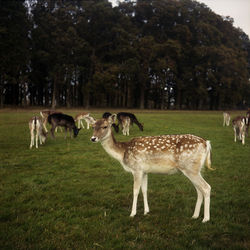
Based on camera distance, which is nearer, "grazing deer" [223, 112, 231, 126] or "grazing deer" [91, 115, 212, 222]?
"grazing deer" [91, 115, 212, 222]

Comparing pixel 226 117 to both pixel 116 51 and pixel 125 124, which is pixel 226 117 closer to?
pixel 125 124

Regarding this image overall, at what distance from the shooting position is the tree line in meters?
42.1

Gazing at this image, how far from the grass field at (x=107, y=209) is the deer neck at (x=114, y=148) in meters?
1.15

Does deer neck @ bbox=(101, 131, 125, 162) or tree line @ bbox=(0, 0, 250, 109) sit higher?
tree line @ bbox=(0, 0, 250, 109)

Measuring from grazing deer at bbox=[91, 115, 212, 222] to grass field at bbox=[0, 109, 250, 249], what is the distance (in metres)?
0.45

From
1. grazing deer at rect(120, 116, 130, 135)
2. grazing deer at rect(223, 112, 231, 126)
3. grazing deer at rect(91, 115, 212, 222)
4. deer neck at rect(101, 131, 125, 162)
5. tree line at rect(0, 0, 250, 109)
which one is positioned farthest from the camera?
tree line at rect(0, 0, 250, 109)

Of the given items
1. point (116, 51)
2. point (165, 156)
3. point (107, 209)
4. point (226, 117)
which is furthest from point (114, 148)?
point (116, 51)

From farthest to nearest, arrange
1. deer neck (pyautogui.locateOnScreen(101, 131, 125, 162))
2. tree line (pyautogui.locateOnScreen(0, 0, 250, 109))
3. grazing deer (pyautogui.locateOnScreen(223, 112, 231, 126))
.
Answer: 1. tree line (pyautogui.locateOnScreen(0, 0, 250, 109))
2. grazing deer (pyautogui.locateOnScreen(223, 112, 231, 126))
3. deer neck (pyautogui.locateOnScreen(101, 131, 125, 162))

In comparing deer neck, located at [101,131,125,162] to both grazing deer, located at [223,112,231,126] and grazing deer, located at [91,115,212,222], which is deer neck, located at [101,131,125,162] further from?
grazing deer, located at [223,112,231,126]

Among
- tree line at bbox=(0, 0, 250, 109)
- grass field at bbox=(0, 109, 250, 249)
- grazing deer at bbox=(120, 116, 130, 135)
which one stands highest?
tree line at bbox=(0, 0, 250, 109)

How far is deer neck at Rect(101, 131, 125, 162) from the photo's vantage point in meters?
5.32

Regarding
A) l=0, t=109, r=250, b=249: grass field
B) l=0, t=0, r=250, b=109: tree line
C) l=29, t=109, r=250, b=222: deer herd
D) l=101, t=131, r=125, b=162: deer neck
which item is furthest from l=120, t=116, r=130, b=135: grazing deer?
l=0, t=0, r=250, b=109: tree line

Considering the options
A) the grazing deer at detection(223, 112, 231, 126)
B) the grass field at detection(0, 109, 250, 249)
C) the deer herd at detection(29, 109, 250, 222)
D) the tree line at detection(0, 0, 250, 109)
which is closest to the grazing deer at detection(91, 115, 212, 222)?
the deer herd at detection(29, 109, 250, 222)

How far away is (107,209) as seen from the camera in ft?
17.1
